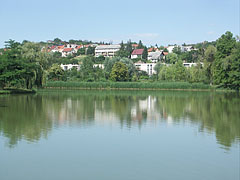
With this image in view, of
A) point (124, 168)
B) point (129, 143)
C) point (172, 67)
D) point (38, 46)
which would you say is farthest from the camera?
point (172, 67)

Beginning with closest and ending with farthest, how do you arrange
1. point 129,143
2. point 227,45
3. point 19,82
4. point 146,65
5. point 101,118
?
point 129,143 → point 101,118 → point 19,82 → point 227,45 → point 146,65

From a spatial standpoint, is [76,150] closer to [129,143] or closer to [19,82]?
[129,143]

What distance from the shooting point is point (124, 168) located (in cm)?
1040

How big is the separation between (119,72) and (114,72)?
1.06 meters

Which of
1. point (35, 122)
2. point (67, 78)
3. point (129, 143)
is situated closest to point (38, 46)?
point (67, 78)

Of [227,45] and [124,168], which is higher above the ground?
[227,45]

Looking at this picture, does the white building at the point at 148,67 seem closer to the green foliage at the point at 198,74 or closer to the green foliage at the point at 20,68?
the green foliage at the point at 198,74

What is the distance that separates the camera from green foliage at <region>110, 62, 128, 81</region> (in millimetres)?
72938

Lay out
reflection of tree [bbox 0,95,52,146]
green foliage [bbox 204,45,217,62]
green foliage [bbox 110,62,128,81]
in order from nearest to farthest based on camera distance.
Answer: reflection of tree [bbox 0,95,52,146] → green foliage [bbox 204,45,217,62] → green foliage [bbox 110,62,128,81]

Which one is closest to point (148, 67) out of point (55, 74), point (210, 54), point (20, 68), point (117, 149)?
point (55, 74)

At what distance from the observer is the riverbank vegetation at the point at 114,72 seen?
4584 cm

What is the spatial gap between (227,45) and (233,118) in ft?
129

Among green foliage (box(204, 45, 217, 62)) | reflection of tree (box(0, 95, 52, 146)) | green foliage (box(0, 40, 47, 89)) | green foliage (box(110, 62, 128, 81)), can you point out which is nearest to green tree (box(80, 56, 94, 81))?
green foliage (box(110, 62, 128, 81))

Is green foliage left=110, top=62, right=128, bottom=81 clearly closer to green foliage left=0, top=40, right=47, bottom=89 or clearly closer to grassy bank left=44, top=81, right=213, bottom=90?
grassy bank left=44, top=81, right=213, bottom=90
